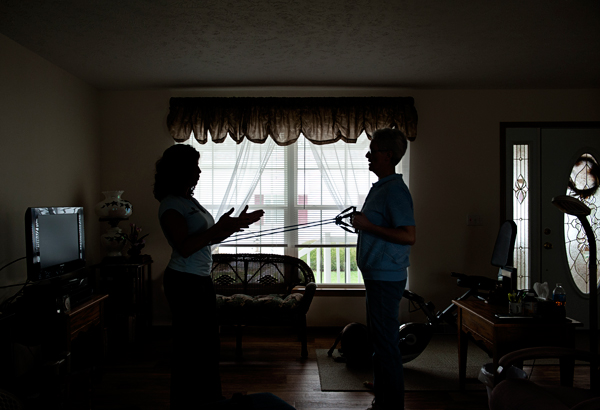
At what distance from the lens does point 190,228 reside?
1.79 m

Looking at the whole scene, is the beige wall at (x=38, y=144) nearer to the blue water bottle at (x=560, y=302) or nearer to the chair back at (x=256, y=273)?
the chair back at (x=256, y=273)

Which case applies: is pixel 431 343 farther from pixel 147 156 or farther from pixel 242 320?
pixel 147 156

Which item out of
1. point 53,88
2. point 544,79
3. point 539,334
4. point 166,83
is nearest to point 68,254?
point 53,88

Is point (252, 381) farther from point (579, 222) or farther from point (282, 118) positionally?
point (579, 222)

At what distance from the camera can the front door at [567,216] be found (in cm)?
421

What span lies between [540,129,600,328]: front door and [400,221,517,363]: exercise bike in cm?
100

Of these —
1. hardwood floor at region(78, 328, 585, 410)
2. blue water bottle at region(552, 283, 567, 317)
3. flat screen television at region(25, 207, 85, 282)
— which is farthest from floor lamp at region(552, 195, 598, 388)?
flat screen television at region(25, 207, 85, 282)

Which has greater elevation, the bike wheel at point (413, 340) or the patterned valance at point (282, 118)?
the patterned valance at point (282, 118)

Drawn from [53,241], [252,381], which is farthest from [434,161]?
[53,241]

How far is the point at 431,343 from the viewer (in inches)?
153

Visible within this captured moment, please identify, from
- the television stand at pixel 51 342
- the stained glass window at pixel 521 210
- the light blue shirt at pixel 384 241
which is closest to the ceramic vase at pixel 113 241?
the television stand at pixel 51 342

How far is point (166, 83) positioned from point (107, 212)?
1.39 m

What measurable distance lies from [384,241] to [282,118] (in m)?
2.41

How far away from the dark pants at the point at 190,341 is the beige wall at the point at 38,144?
1.82 metres
